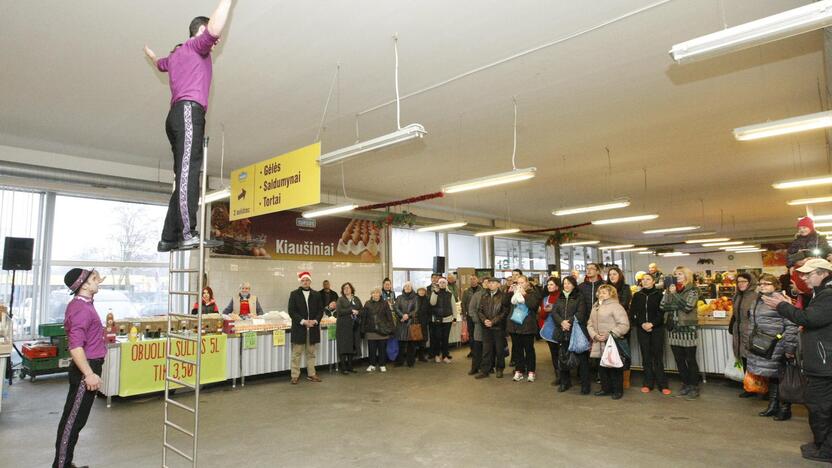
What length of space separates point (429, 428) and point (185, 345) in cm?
387

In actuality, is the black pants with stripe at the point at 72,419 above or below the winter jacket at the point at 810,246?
below

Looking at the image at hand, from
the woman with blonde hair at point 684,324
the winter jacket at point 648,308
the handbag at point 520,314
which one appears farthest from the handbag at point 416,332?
the woman with blonde hair at point 684,324

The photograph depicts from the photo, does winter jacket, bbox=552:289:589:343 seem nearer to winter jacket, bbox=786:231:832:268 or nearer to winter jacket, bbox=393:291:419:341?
winter jacket, bbox=786:231:832:268

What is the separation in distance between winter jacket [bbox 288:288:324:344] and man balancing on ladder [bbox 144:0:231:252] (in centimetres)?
501

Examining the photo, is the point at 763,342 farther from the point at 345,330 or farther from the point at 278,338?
the point at 278,338

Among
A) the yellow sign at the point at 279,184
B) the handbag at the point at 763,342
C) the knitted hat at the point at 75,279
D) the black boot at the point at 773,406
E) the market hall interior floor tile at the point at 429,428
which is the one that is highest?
the yellow sign at the point at 279,184

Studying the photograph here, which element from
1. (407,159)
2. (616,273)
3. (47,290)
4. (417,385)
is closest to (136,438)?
(417,385)

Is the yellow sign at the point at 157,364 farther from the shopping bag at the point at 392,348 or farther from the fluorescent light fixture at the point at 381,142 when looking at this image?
the fluorescent light fixture at the point at 381,142

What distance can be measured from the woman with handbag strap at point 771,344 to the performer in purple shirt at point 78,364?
6.41m

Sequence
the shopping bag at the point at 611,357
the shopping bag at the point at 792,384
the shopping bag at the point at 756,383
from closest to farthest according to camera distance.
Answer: the shopping bag at the point at 792,384, the shopping bag at the point at 756,383, the shopping bag at the point at 611,357

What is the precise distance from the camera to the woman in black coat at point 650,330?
6449 mm

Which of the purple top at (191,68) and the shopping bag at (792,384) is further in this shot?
the shopping bag at (792,384)

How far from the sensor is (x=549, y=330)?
7207mm

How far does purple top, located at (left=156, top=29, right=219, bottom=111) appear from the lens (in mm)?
2859
